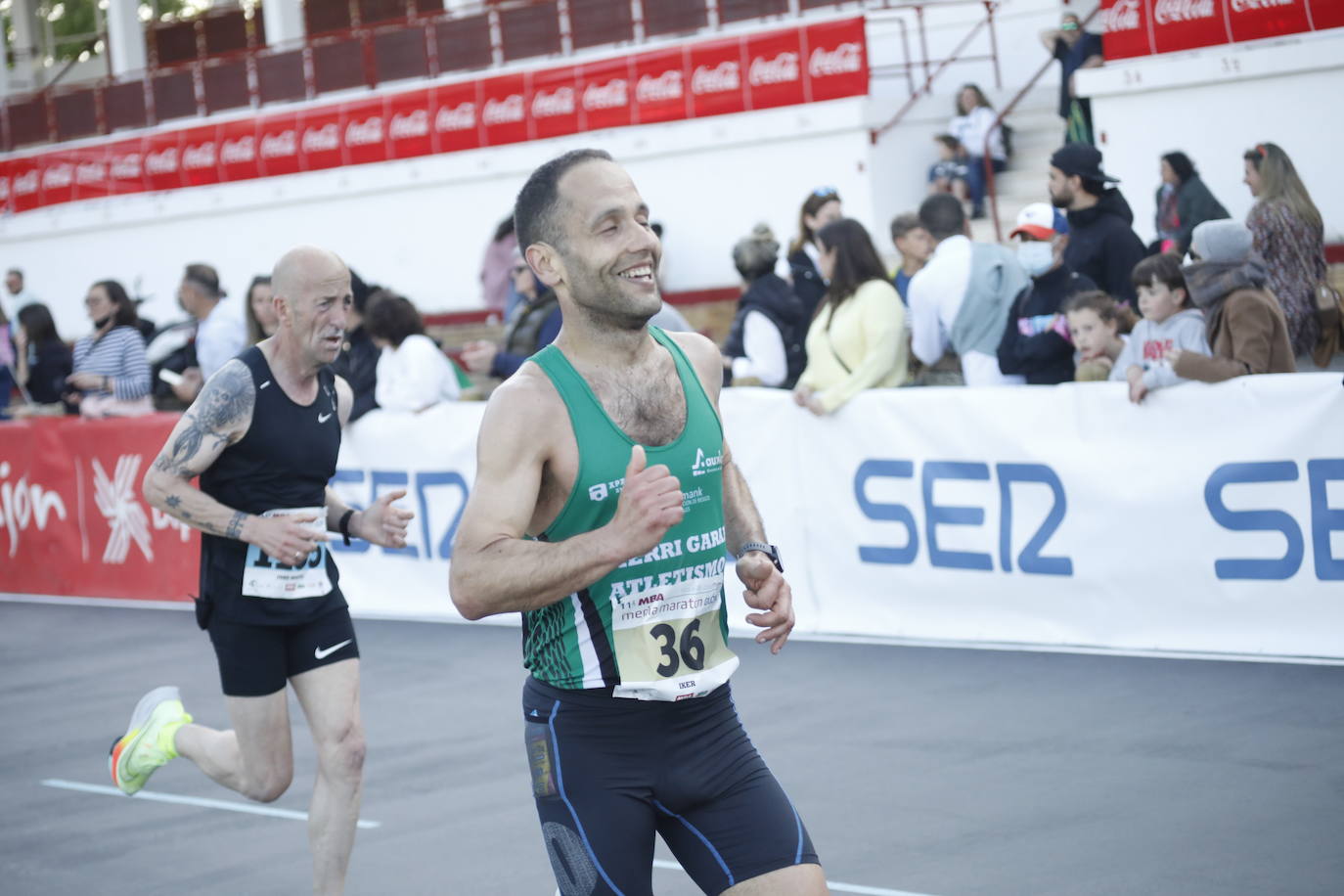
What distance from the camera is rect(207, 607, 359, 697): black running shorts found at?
18.2 ft

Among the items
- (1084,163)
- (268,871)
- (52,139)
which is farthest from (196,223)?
(268,871)

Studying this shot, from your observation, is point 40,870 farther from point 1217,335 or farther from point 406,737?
point 1217,335

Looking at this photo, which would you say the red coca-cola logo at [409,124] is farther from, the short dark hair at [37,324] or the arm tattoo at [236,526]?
the arm tattoo at [236,526]

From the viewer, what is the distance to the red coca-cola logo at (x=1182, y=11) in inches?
620

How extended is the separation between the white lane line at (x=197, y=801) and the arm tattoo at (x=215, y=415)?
188 centimetres

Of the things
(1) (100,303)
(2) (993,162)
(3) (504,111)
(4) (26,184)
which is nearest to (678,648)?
(1) (100,303)

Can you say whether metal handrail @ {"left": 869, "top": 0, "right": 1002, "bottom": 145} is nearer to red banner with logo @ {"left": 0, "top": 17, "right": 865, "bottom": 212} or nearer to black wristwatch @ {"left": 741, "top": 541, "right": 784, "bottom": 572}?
red banner with logo @ {"left": 0, "top": 17, "right": 865, "bottom": 212}

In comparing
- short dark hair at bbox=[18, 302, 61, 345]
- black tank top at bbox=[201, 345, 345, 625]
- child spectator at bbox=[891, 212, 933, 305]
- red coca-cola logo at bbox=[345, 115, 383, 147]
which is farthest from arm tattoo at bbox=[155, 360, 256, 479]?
red coca-cola logo at bbox=[345, 115, 383, 147]

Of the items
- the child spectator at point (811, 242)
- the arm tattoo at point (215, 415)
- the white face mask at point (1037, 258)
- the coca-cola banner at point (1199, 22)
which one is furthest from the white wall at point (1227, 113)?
the arm tattoo at point (215, 415)

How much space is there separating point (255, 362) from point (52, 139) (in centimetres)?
2880

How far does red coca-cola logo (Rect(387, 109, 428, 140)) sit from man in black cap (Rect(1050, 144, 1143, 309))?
16931mm

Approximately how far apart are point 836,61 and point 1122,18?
453 cm

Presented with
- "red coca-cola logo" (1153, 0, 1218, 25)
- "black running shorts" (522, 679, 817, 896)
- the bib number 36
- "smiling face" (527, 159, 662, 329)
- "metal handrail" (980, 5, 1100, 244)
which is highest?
"red coca-cola logo" (1153, 0, 1218, 25)

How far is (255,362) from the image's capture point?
5.58m
